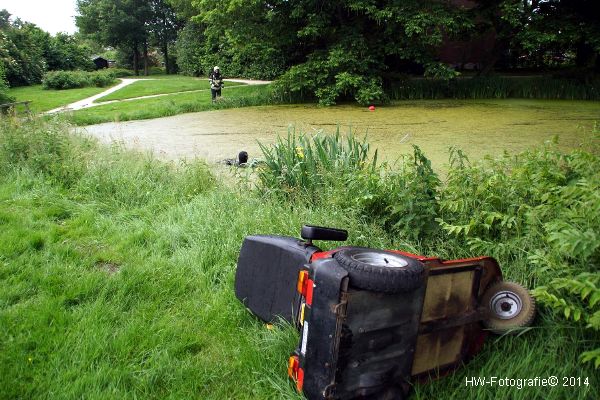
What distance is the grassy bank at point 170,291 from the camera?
1.61 m

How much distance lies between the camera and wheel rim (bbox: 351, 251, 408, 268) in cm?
142

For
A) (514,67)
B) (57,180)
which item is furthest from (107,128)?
(514,67)

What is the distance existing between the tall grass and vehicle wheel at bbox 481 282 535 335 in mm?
10647

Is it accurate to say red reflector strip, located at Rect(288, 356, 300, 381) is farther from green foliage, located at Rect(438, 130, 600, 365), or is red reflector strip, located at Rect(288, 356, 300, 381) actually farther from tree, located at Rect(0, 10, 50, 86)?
tree, located at Rect(0, 10, 50, 86)

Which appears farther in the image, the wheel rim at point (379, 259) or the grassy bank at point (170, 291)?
the grassy bank at point (170, 291)

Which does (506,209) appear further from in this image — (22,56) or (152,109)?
(22,56)

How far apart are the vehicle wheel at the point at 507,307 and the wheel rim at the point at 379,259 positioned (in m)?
0.45

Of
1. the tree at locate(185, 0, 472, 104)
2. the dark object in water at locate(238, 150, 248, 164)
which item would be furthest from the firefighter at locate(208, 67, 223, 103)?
the dark object in water at locate(238, 150, 248, 164)

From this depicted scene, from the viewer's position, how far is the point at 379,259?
58.8 inches

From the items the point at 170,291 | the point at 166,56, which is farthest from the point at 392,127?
the point at 166,56

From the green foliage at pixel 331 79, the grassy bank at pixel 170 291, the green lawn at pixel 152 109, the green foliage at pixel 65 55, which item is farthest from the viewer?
the green foliage at pixel 65 55

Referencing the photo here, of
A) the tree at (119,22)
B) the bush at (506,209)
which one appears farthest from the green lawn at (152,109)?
the tree at (119,22)

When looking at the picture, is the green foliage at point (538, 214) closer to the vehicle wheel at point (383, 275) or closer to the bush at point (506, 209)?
the bush at point (506, 209)

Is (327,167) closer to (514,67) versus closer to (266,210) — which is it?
(266,210)
